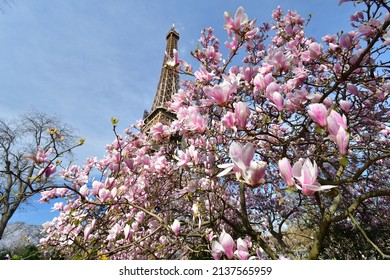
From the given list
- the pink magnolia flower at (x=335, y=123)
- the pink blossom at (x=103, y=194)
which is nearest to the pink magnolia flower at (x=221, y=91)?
the pink magnolia flower at (x=335, y=123)

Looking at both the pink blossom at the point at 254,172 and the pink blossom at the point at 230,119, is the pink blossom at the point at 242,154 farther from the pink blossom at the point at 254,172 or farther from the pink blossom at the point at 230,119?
the pink blossom at the point at 230,119

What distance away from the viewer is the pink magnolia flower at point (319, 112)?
1.27 metres

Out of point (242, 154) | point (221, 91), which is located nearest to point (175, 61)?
point (221, 91)

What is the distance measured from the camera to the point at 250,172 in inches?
41.4

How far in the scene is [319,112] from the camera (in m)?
1.27

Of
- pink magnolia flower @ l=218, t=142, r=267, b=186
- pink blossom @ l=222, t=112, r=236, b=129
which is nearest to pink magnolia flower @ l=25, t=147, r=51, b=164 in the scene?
pink blossom @ l=222, t=112, r=236, b=129

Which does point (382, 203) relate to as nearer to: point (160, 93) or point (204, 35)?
point (204, 35)

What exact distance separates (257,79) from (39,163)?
167cm

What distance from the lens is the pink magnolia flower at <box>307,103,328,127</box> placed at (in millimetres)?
1268

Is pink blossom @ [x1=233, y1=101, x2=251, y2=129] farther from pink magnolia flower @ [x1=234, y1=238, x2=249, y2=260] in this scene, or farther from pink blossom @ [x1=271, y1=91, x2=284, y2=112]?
pink magnolia flower @ [x1=234, y1=238, x2=249, y2=260]

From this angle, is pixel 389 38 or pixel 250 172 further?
pixel 389 38

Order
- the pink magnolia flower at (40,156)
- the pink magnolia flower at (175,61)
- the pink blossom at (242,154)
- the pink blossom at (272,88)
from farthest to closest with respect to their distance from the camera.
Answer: the pink magnolia flower at (175,61) < the pink magnolia flower at (40,156) < the pink blossom at (272,88) < the pink blossom at (242,154)
